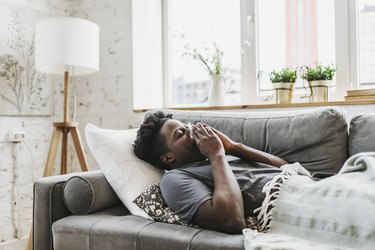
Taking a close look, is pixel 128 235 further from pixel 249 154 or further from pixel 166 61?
pixel 166 61

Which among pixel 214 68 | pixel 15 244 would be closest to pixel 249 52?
pixel 214 68

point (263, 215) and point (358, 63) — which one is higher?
point (358, 63)

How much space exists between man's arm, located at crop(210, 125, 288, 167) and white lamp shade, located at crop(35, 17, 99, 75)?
120 cm

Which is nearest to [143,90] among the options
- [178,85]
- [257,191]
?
[178,85]

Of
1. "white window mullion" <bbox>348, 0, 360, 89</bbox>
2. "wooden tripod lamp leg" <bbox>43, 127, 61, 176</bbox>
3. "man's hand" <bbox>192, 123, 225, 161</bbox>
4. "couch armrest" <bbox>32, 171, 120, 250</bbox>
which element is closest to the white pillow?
"couch armrest" <bbox>32, 171, 120, 250</bbox>

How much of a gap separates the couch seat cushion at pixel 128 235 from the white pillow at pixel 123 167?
0.36 ft

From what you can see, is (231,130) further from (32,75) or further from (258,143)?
(32,75)

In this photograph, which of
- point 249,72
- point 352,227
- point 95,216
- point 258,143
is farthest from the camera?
point 249,72

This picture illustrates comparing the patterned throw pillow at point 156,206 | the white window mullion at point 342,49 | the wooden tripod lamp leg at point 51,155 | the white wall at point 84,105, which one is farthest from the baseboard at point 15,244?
the white window mullion at point 342,49

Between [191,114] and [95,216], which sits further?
[191,114]

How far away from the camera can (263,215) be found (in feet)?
4.46

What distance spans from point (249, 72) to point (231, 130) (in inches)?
40.9

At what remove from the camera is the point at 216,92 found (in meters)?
2.80

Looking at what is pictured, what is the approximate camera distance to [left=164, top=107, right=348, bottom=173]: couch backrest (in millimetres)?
1732
